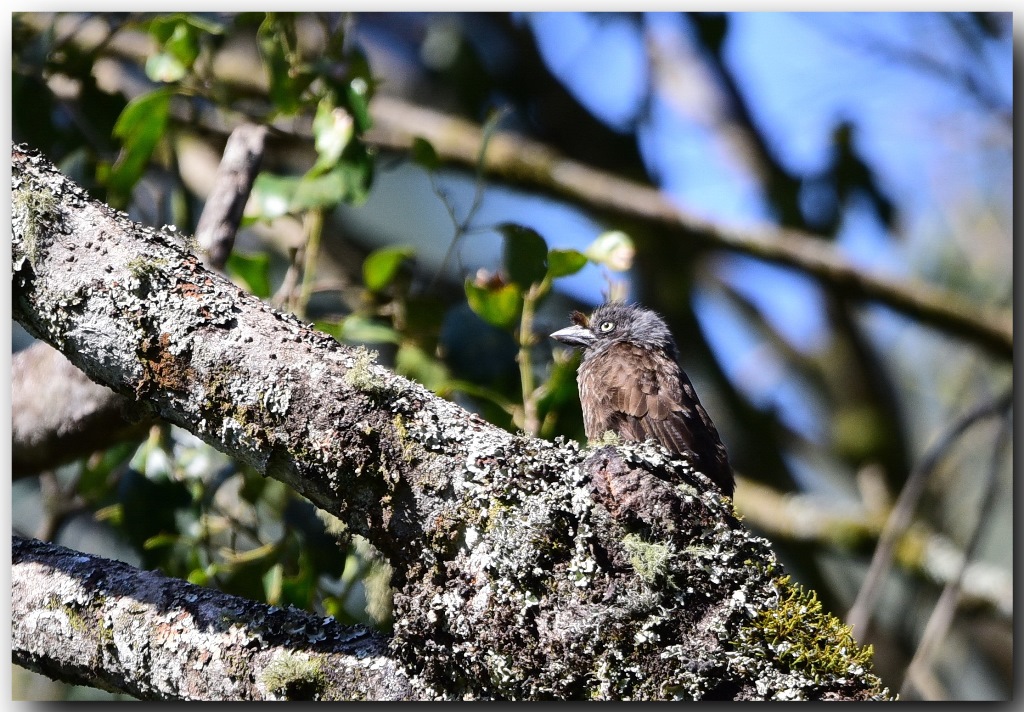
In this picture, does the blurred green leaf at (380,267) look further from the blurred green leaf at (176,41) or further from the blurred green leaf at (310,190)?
the blurred green leaf at (176,41)

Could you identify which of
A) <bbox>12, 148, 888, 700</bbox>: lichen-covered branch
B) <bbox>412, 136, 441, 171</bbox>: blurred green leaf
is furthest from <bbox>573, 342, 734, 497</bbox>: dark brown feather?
<bbox>12, 148, 888, 700</bbox>: lichen-covered branch

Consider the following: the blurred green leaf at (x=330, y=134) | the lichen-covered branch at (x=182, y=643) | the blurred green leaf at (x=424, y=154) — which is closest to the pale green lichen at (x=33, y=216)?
the lichen-covered branch at (x=182, y=643)

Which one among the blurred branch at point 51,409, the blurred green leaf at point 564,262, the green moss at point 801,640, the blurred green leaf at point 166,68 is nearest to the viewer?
the green moss at point 801,640

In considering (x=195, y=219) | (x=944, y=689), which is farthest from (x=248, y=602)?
(x=944, y=689)

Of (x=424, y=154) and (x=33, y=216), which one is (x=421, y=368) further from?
(x=33, y=216)

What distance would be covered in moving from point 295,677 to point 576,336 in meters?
1.89

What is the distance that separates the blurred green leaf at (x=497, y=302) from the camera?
116 inches

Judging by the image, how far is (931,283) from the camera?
Result: 416 cm

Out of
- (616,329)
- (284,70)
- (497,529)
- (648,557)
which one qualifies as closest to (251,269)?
A: (284,70)

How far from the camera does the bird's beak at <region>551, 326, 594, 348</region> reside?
3414 mm

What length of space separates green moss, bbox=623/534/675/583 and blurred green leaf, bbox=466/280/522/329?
4.69ft

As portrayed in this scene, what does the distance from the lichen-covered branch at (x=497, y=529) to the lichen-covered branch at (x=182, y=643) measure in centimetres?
16

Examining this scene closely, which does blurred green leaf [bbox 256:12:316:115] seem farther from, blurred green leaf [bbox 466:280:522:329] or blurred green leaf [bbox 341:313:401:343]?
blurred green leaf [bbox 466:280:522:329]

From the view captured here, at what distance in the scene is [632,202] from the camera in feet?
14.3
